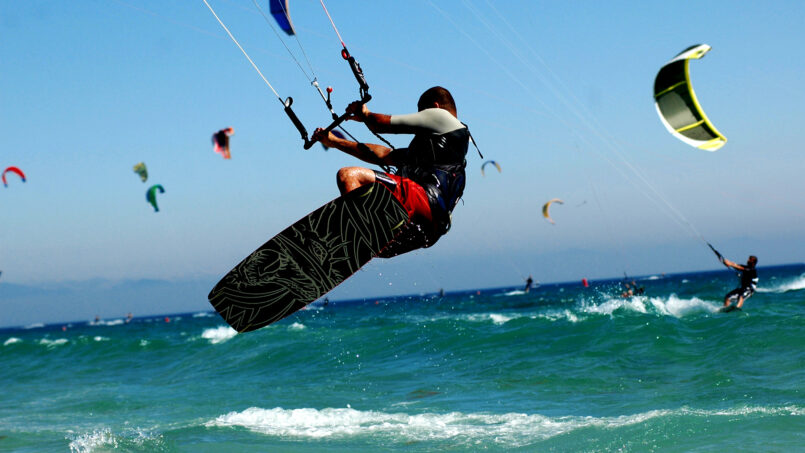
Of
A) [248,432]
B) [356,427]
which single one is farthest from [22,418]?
[356,427]

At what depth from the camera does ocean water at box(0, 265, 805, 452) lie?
26.0ft

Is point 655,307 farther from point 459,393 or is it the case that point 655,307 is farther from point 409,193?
point 409,193

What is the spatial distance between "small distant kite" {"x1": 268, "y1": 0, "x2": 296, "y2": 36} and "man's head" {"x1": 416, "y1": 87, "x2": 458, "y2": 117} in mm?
2488

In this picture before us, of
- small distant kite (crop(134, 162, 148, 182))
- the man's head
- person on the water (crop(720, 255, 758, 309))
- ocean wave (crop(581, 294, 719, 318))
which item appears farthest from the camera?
small distant kite (crop(134, 162, 148, 182))

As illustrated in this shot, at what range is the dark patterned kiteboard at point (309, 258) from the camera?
454 cm

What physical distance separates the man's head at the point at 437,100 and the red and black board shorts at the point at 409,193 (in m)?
0.48

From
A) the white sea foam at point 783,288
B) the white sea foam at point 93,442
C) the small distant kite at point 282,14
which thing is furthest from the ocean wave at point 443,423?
the white sea foam at point 783,288

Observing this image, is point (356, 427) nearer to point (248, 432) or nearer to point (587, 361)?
point (248, 432)

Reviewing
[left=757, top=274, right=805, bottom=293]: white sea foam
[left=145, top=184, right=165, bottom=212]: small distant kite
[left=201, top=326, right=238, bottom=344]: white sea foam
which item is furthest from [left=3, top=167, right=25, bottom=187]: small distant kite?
[left=757, top=274, right=805, bottom=293]: white sea foam

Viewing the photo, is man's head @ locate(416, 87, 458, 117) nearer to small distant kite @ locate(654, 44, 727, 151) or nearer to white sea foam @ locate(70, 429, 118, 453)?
white sea foam @ locate(70, 429, 118, 453)

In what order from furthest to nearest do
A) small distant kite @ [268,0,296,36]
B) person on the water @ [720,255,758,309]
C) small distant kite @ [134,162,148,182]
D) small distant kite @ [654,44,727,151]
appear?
small distant kite @ [134,162,148,182] → person on the water @ [720,255,758,309] → small distant kite @ [654,44,727,151] → small distant kite @ [268,0,296,36]

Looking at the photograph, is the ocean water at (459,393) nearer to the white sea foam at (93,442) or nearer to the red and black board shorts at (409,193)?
the white sea foam at (93,442)

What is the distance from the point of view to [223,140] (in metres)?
24.1

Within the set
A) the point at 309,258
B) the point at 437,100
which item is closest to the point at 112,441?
the point at 309,258
